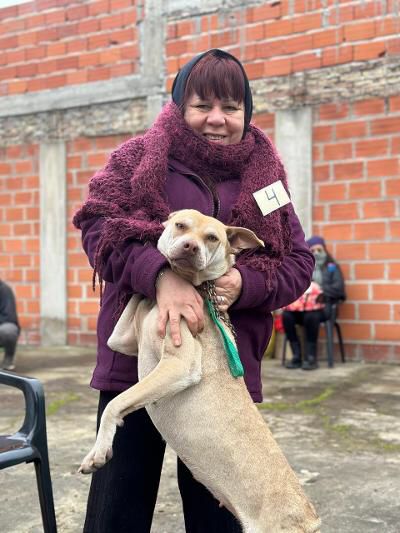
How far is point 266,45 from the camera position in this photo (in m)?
7.51

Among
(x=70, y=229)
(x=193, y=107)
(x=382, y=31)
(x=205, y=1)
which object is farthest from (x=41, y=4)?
(x=193, y=107)

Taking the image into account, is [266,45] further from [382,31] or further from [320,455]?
[320,455]

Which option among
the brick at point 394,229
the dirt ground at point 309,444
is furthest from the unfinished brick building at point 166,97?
the dirt ground at point 309,444

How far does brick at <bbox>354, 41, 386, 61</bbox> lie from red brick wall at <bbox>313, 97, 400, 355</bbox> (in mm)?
483

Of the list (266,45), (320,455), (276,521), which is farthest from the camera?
(266,45)

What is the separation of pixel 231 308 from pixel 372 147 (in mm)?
5548

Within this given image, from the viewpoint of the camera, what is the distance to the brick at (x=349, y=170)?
7098 millimetres

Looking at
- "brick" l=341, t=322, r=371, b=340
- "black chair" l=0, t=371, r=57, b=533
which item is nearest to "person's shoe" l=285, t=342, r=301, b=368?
"brick" l=341, t=322, r=371, b=340

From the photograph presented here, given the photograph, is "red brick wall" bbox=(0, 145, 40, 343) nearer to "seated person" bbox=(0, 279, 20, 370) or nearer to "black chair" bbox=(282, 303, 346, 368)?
"seated person" bbox=(0, 279, 20, 370)

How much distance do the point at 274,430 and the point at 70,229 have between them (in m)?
Result: 5.07

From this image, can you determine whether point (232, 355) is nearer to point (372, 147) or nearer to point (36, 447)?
point (36, 447)

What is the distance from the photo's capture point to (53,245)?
28.8 feet

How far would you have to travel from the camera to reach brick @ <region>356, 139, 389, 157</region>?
6.95 m

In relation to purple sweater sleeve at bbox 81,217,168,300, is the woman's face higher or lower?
higher
